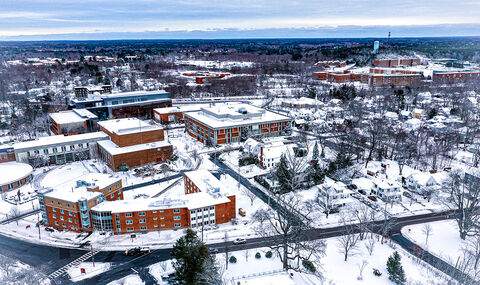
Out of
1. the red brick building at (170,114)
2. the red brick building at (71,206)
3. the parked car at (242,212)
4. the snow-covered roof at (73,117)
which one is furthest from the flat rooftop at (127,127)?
the parked car at (242,212)

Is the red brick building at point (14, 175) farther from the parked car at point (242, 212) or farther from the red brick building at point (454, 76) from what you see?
the red brick building at point (454, 76)

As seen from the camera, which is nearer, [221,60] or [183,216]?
[183,216]

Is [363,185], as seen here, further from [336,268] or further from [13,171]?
[13,171]

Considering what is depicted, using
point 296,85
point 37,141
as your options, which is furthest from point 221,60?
point 37,141

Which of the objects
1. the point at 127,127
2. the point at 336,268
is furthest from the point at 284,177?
the point at 127,127

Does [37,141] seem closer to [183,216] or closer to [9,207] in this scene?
[9,207]

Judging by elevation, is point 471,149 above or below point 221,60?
below
